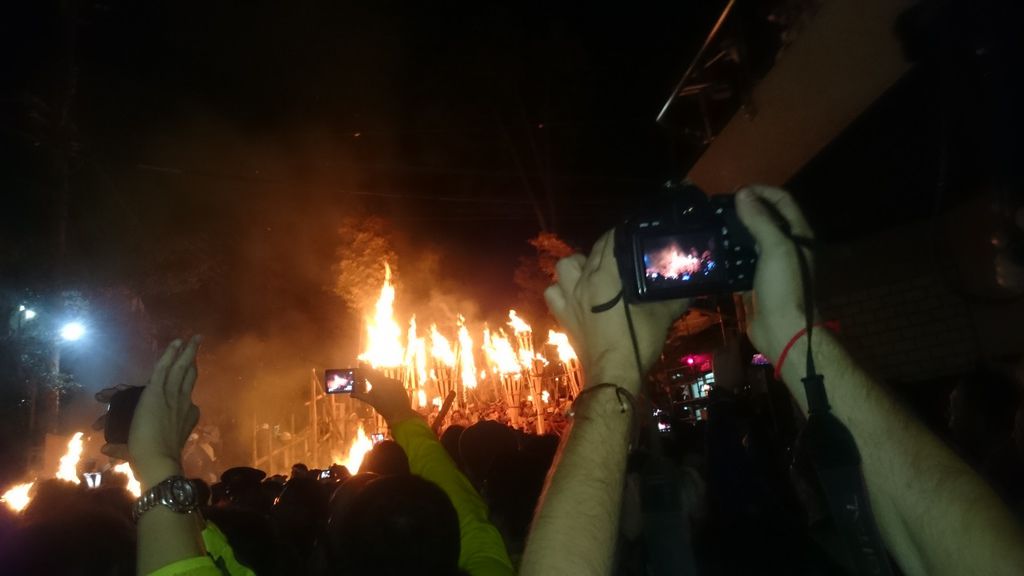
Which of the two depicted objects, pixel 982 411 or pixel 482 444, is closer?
pixel 982 411

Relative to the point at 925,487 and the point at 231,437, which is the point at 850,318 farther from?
the point at 231,437

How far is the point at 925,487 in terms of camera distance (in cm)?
124

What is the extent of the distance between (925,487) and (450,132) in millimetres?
15135

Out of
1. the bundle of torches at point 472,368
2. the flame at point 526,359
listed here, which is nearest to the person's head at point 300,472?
the bundle of torches at point 472,368

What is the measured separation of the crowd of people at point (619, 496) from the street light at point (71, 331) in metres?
18.4

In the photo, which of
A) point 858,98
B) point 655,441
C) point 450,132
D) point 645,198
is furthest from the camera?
point 450,132

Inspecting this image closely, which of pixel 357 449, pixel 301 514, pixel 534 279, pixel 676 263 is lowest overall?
pixel 357 449

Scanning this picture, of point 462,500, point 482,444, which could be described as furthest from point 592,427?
point 482,444

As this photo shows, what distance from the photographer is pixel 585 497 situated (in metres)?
1.29

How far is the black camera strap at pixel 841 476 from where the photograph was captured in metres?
1.21

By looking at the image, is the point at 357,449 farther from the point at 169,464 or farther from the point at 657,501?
the point at 657,501

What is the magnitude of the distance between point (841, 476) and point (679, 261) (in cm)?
58

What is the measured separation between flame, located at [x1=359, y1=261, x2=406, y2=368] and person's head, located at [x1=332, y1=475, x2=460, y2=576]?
34.5 feet

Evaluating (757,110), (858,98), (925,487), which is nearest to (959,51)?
(858,98)
